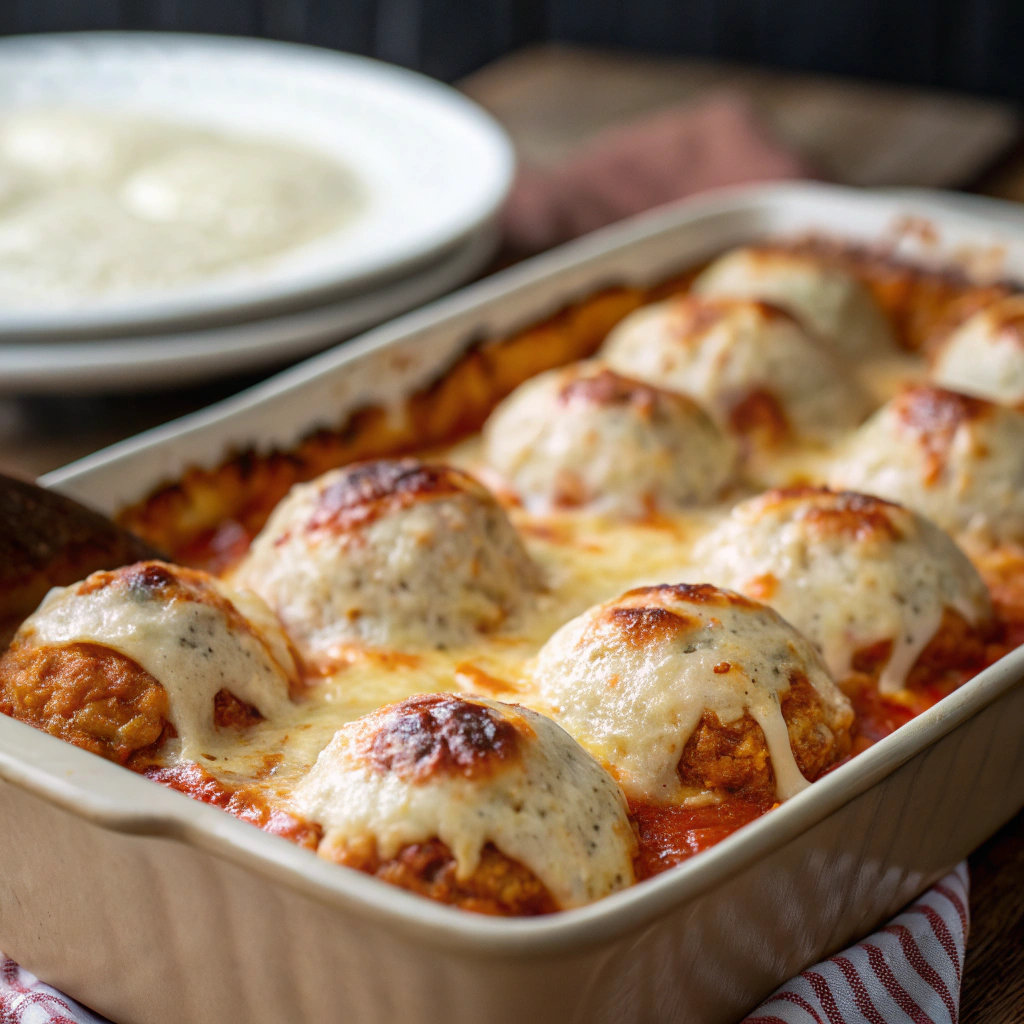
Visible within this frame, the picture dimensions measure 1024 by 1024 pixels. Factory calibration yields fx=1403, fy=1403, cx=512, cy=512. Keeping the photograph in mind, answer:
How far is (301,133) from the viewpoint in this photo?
13.0 feet

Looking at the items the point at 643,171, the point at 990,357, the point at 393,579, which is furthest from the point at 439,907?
the point at 643,171

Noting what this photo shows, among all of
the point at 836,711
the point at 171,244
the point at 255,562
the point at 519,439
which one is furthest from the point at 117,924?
the point at 171,244

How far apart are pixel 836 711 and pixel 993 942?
1.13 feet

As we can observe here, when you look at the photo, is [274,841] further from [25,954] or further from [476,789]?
[25,954]

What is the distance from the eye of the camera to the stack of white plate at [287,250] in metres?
2.65

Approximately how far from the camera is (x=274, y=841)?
1201 mm

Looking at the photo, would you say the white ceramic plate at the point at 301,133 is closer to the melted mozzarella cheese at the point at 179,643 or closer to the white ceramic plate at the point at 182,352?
the white ceramic plate at the point at 182,352

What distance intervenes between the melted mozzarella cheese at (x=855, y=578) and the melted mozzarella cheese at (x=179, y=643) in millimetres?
709

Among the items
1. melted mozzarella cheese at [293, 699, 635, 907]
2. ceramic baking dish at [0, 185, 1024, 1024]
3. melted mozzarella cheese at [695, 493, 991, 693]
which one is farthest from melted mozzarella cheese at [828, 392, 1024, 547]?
melted mozzarella cheese at [293, 699, 635, 907]

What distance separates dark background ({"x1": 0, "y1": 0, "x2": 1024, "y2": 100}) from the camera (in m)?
5.58

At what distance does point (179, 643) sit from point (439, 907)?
65 centimetres

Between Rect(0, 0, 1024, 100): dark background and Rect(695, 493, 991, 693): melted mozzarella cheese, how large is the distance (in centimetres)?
414

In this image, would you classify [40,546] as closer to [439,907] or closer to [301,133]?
[439,907]

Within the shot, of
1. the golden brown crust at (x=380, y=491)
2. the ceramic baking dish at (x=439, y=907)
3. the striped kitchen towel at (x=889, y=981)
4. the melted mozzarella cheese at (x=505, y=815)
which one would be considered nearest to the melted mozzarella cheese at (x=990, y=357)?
the ceramic baking dish at (x=439, y=907)
